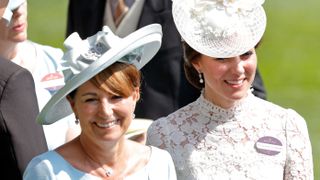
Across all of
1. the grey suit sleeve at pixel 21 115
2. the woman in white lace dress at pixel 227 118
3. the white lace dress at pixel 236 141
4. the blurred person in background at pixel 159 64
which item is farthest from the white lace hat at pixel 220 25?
the blurred person in background at pixel 159 64

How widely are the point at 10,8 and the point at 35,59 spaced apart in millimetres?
520

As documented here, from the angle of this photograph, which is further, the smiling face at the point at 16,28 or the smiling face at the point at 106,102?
the smiling face at the point at 16,28

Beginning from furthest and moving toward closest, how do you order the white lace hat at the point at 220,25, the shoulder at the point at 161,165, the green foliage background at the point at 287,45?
1. the green foliage background at the point at 287,45
2. the white lace hat at the point at 220,25
3. the shoulder at the point at 161,165

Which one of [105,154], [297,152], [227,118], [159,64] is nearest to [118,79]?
[105,154]

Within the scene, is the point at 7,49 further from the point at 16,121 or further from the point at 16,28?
the point at 16,121

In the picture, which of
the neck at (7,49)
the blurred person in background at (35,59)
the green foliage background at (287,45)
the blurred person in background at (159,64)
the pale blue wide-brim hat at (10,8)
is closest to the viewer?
the pale blue wide-brim hat at (10,8)

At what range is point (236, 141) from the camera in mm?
6230

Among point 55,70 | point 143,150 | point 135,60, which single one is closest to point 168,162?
point 143,150

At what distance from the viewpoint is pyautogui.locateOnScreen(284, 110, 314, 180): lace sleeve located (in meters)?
6.15

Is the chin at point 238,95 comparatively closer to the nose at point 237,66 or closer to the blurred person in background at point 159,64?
the nose at point 237,66

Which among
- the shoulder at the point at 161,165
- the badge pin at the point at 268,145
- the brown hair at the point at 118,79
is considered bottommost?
the badge pin at the point at 268,145

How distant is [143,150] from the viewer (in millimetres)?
5871

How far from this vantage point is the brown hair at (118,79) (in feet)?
18.2

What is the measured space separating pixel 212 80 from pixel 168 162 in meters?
0.51
